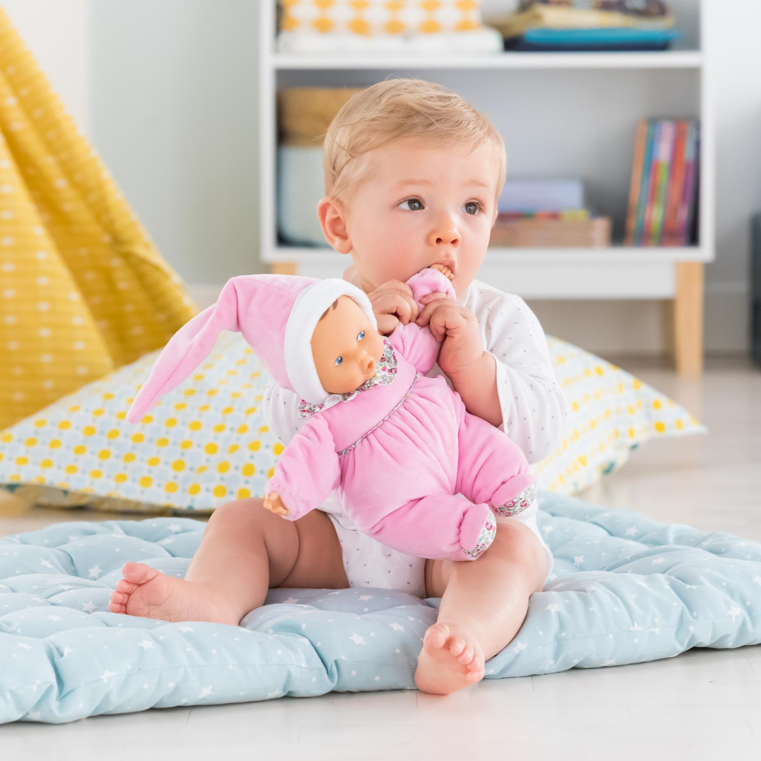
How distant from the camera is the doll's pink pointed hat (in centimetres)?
82

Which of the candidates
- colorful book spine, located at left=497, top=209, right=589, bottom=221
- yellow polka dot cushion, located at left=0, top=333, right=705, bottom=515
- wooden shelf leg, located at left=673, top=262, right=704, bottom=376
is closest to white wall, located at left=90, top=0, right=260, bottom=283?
colorful book spine, located at left=497, top=209, right=589, bottom=221

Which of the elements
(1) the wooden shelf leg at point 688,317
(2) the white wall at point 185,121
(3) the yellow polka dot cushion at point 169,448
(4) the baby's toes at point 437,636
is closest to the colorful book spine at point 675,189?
(1) the wooden shelf leg at point 688,317

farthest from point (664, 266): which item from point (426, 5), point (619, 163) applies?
point (426, 5)

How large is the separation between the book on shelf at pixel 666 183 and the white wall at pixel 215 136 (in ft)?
0.87

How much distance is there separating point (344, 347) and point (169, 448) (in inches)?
26.9

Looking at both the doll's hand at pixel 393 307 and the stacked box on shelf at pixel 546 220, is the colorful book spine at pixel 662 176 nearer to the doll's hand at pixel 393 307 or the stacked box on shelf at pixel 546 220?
the stacked box on shelf at pixel 546 220

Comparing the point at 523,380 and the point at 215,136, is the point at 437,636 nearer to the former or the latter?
the point at 523,380

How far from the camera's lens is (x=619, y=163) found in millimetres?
2932

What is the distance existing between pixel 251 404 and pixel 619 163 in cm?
178

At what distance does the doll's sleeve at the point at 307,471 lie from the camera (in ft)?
2.64

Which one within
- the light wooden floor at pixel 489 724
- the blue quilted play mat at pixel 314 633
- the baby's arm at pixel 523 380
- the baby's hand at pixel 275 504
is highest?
the baby's arm at pixel 523 380

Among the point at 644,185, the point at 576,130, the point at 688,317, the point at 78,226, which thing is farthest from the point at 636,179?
the point at 78,226

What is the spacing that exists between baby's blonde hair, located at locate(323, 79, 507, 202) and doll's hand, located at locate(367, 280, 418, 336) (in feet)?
0.38

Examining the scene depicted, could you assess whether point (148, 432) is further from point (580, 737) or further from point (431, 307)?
point (580, 737)
